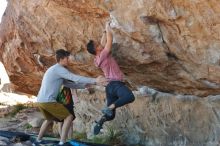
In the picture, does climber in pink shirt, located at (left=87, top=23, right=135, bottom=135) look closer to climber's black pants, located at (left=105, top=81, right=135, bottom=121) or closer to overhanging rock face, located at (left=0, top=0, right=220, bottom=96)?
climber's black pants, located at (left=105, top=81, right=135, bottom=121)

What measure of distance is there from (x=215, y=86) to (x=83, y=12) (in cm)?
254

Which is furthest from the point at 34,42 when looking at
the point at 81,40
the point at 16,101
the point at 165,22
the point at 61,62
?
the point at 16,101

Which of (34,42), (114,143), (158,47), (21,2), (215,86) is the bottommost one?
(114,143)

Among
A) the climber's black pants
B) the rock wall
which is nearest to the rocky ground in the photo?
the rock wall

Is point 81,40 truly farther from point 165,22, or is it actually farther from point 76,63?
point 165,22

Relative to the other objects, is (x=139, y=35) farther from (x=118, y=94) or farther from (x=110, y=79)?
(x=118, y=94)

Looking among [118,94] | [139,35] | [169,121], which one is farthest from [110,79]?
[169,121]

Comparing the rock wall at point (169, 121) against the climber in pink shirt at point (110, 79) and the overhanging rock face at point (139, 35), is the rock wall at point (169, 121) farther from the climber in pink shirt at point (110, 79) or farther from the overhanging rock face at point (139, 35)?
the climber in pink shirt at point (110, 79)

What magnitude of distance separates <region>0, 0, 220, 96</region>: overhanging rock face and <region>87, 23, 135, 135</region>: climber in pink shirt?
0.84 ft

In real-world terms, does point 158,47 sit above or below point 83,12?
below

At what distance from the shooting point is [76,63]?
32.4 ft

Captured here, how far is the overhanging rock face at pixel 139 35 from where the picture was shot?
7094 millimetres

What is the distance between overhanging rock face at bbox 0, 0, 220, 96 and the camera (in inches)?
279

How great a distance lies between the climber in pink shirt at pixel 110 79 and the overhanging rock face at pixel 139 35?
26 centimetres
